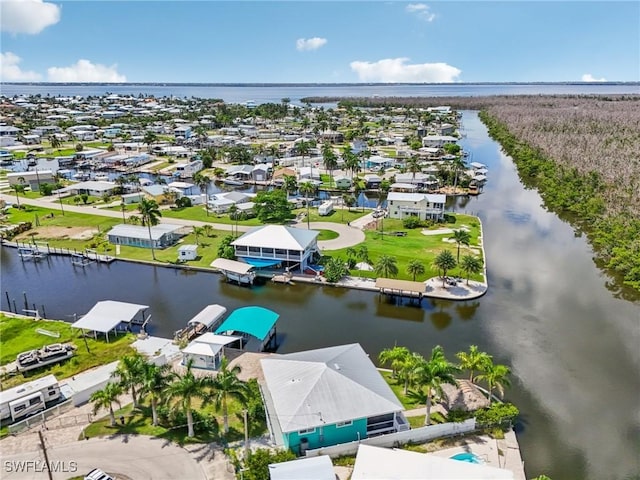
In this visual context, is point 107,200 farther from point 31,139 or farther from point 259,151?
point 31,139

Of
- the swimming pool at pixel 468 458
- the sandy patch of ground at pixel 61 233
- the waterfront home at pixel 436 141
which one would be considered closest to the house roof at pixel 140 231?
the sandy patch of ground at pixel 61 233

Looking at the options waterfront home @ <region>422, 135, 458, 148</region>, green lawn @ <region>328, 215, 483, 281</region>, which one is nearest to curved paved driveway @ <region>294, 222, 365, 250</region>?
green lawn @ <region>328, 215, 483, 281</region>

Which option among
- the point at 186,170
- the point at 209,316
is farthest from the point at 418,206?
the point at 186,170

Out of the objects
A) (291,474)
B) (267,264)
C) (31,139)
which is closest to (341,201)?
(267,264)

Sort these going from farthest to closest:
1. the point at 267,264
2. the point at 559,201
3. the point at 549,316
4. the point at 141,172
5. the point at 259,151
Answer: the point at 259,151 → the point at 141,172 → the point at 559,201 → the point at 267,264 → the point at 549,316

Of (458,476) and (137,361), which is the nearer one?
(458,476)
